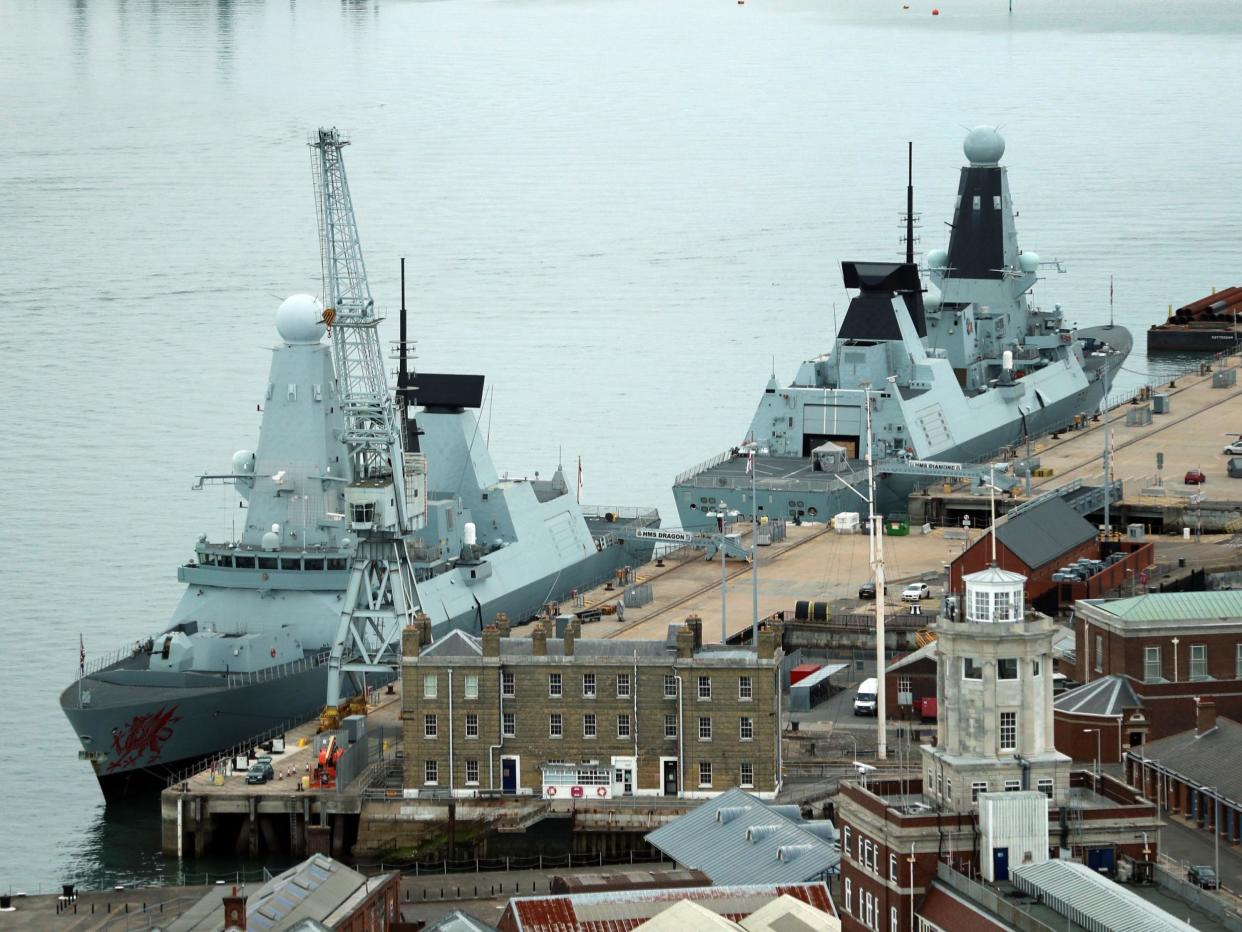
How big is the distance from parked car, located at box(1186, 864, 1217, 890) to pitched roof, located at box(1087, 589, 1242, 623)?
44.9 feet

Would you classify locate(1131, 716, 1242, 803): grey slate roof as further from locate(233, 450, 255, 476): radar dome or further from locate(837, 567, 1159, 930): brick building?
locate(233, 450, 255, 476): radar dome

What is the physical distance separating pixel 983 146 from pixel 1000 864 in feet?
252

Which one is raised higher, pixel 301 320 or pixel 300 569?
pixel 301 320

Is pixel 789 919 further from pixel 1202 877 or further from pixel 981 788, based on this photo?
pixel 1202 877

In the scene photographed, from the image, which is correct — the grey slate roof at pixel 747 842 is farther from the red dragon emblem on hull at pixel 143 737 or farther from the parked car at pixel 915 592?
the parked car at pixel 915 592

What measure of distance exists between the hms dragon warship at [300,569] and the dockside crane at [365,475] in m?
0.34

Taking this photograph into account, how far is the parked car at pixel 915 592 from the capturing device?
77.2 metres

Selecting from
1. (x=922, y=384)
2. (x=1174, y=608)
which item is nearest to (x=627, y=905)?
(x=1174, y=608)

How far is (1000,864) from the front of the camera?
42125 mm

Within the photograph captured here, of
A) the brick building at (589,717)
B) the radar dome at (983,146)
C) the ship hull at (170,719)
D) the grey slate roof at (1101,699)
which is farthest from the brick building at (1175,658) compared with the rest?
the radar dome at (983,146)

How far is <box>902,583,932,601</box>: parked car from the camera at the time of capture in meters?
77.2

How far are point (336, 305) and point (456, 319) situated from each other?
200ft

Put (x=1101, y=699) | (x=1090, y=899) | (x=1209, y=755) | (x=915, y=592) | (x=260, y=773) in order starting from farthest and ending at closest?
(x=915, y=592) → (x=260, y=773) → (x=1101, y=699) → (x=1209, y=755) → (x=1090, y=899)

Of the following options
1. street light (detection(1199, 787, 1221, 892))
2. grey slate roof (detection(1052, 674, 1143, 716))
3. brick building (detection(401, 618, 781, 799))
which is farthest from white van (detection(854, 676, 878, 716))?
street light (detection(1199, 787, 1221, 892))
